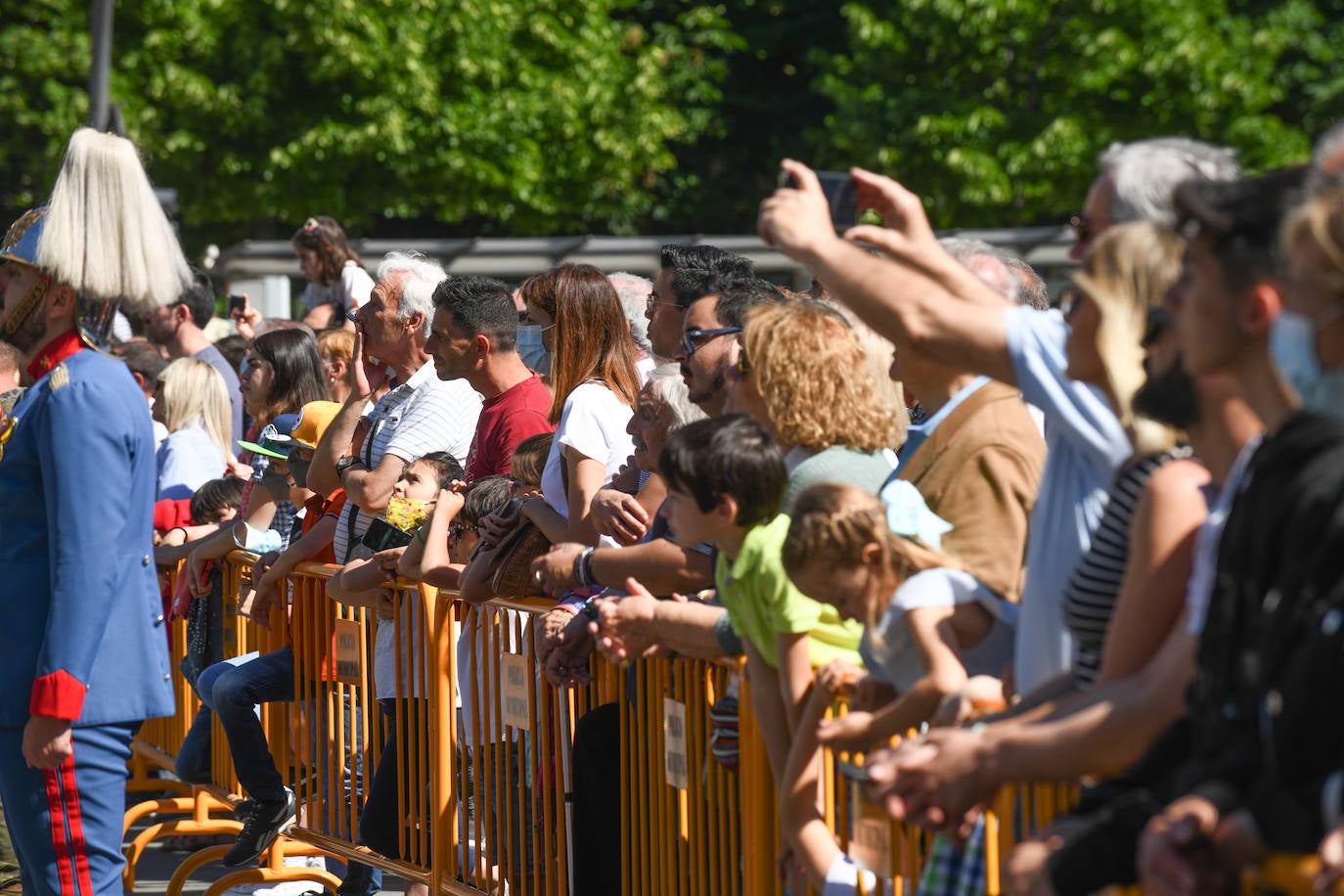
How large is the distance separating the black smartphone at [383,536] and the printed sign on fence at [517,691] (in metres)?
0.84

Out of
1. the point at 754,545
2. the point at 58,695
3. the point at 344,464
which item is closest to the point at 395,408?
the point at 344,464

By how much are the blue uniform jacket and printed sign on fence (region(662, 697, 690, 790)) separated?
129 cm

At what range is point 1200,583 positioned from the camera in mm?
2461

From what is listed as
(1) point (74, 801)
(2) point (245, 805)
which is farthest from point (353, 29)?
(1) point (74, 801)

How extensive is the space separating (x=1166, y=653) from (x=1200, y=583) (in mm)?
123

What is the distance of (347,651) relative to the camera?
20.9ft

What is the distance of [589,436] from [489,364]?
0.86m

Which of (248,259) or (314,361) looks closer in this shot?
(314,361)

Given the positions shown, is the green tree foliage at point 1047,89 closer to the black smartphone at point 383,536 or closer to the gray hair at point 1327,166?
the black smartphone at point 383,536

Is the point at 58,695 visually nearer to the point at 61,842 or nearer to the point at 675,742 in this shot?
the point at 61,842

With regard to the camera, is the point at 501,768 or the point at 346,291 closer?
the point at 501,768

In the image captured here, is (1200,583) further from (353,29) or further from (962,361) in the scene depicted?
(353,29)

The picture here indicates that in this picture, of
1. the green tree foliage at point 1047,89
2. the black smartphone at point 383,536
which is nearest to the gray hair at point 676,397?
the black smartphone at point 383,536

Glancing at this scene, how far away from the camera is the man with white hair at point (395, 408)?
625 cm
